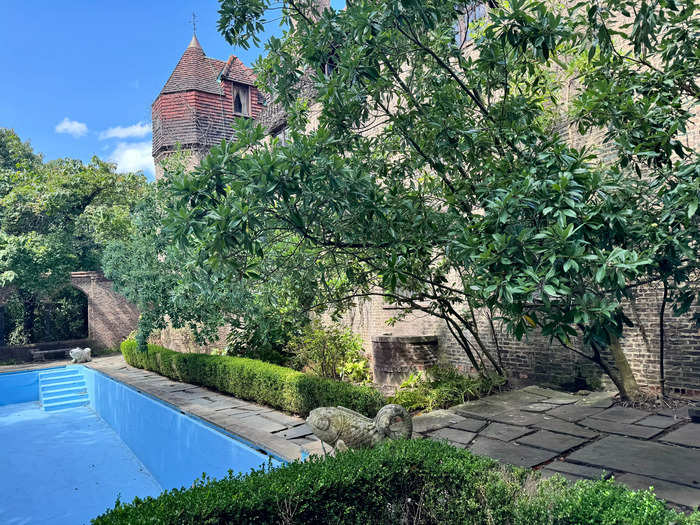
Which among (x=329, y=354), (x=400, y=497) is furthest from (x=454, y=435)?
(x=329, y=354)

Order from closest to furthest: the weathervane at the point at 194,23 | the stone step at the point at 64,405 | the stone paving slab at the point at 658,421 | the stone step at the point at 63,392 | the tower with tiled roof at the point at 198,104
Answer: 1. the stone paving slab at the point at 658,421
2. the stone step at the point at 64,405
3. the stone step at the point at 63,392
4. the weathervane at the point at 194,23
5. the tower with tiled roof at the point at 198,104

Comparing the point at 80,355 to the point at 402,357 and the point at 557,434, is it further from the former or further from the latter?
the point at 557,434

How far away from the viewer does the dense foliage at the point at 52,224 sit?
Result: 706 inches

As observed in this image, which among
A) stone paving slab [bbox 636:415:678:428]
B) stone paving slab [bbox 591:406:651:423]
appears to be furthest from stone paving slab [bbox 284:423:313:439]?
stone paving slab [bbox 636:415:678:428]

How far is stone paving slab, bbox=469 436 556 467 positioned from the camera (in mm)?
4600

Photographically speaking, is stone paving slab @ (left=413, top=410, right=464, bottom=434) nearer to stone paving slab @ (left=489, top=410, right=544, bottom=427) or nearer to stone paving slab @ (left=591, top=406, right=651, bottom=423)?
stone paving slab @ (left=489, top=410, right=544, bottom=427)

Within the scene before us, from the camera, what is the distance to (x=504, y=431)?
5.66 meters

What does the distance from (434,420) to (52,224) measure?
1889 cm

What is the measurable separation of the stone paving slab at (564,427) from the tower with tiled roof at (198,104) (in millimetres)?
15637

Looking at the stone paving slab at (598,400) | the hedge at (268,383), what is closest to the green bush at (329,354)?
the hedge at (268,383)

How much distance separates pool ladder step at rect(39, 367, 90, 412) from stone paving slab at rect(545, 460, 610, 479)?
14806 mm

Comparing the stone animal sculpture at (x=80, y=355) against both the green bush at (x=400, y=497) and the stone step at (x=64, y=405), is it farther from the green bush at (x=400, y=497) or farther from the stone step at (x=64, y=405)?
the green bush at (x=400, y=497)

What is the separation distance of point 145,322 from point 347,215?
837 cm

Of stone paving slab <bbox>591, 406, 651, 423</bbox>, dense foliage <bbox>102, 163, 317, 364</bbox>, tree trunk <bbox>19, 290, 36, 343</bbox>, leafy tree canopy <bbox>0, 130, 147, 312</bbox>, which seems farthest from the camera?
tree trunk <bbox>19, 290, 36, 343</bbox>
